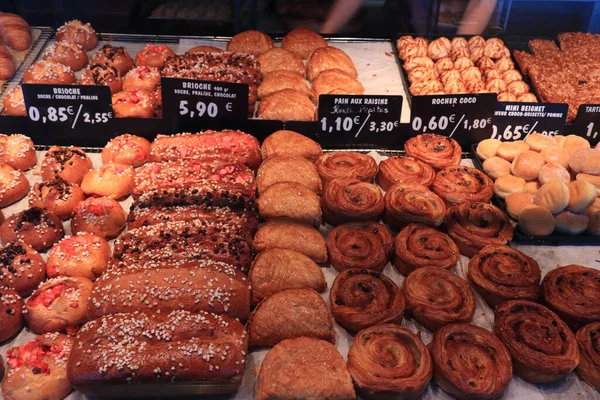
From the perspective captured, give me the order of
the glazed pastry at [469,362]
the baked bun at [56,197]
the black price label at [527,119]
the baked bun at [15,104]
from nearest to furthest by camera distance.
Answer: the glazed pastry at [469,362]
the baked bun at [56,197]
the black price label at [527,119]
the baked bun at [15,104]

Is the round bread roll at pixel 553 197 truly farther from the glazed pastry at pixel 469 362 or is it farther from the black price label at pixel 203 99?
the black price label at pixel 203 99

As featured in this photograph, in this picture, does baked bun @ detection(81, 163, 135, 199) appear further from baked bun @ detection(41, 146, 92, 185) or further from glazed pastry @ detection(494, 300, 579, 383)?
glazed pastry @ detection(494, 300, 579, 383)

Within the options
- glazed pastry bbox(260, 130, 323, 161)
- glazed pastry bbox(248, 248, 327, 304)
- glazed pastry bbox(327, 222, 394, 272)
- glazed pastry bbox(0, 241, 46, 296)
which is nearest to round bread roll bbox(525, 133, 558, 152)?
glazed pastry bbox(327, 222, 394, 272)

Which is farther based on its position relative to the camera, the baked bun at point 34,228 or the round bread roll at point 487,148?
the round bread roll at point 487,148

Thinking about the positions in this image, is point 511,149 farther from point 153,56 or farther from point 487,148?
point 153,56

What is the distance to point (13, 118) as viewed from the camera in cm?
530

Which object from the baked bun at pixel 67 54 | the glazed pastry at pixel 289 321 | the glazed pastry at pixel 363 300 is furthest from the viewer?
the baked bun at pixel 67 54

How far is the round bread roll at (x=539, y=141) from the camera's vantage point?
5.09 meters

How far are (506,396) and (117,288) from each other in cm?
253

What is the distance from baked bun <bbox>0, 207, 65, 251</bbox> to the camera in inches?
171

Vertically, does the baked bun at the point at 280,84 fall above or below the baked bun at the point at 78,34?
below

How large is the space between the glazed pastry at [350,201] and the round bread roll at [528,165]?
1.23 m

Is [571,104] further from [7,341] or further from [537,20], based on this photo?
[7,341]

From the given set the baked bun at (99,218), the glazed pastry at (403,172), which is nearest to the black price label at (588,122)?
the glazed pastry at (403,172)
